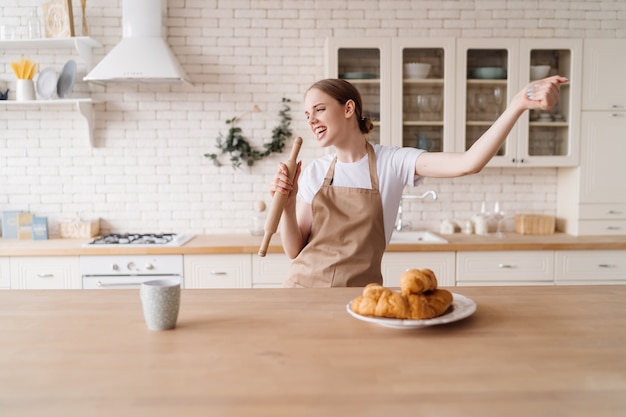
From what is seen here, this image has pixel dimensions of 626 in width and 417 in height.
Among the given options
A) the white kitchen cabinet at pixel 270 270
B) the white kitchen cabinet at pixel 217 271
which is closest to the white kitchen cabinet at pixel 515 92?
the white kitchen cabinet at pixel 270 270

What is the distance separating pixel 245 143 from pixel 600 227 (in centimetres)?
265

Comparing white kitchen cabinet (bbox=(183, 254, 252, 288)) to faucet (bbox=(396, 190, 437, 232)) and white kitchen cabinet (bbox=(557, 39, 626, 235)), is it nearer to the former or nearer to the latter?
faucet (bbox=(396, 190, 437, 232))

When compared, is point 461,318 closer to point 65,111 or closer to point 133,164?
point 133,164

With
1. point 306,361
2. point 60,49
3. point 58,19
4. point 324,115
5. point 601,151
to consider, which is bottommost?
point 306,361

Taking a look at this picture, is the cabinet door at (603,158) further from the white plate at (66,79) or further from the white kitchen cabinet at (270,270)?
the white plate at (66,79)

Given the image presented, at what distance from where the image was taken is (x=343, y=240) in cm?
217

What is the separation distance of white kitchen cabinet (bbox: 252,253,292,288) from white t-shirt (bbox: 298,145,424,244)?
1.35 m

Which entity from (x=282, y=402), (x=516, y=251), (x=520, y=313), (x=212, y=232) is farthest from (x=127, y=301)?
(x=516, y=251)

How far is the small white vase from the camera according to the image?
382cm

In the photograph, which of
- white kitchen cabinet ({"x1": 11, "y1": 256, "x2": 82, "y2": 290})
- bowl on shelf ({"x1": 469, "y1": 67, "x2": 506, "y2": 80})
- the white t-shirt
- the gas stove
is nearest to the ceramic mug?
the white t-shirt

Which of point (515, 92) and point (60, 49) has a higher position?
point (60, 49)

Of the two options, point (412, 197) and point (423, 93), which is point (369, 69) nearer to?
point (423, 93)

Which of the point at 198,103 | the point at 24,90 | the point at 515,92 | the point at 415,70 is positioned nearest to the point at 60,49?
the point at 24,90

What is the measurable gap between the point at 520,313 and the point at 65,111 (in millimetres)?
3656
